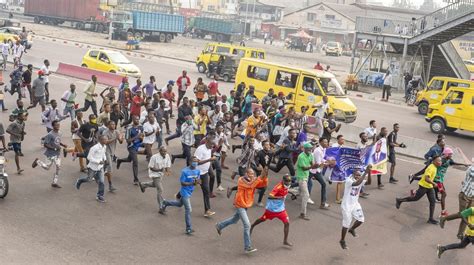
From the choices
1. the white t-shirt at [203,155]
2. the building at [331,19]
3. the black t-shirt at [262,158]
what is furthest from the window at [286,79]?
the building at [331,19]

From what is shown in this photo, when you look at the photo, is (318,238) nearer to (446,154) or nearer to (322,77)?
(446,154)

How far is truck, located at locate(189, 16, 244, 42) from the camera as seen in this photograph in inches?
2803

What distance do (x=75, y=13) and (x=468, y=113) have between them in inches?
2149

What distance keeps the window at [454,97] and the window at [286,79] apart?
6.20 m

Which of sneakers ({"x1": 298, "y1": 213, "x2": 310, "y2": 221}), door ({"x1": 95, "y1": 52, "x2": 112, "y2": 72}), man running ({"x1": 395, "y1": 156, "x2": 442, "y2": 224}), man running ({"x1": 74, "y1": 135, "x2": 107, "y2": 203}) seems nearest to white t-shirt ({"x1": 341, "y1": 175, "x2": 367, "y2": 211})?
sneakers ({"x1": 298, "y1": 213, "x2": 310, "y2": 221})

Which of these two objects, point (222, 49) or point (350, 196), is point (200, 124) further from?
point (222, 49)

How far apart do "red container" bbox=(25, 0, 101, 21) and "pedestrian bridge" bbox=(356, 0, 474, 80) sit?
37766 mm

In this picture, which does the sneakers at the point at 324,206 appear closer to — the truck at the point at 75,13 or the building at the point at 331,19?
the truck at the point at 75,13

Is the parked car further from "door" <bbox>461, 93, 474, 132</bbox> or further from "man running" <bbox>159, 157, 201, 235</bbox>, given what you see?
"man running" <bbox>159, 157, 201, 235</bbox>

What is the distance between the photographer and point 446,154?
12.6 m

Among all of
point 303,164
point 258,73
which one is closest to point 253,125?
point 303,164

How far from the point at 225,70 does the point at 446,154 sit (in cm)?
2084

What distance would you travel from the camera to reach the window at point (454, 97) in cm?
2172

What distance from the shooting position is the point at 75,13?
66.4m
